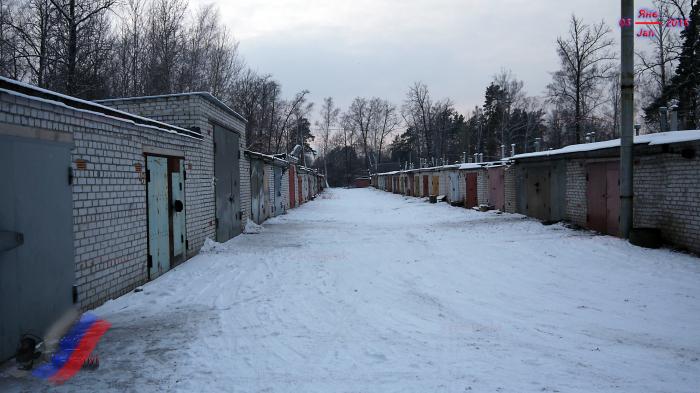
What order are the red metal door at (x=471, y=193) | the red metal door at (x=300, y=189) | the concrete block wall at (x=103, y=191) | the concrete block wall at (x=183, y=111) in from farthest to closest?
the red metal door at (x=300, y=189), the red metal door at (x=471, y=193), the concrete block wall at (x=183, y=111), the concrete block wall at (x=103, y=191)

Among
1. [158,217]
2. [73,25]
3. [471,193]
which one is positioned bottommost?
[158,217]

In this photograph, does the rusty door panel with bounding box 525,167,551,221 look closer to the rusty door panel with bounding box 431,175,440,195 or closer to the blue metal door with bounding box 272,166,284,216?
the blue metal door with bounding box 272,166,284,216

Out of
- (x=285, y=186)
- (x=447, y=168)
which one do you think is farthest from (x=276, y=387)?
(x=447, y=168)

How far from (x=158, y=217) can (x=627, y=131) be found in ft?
34.3

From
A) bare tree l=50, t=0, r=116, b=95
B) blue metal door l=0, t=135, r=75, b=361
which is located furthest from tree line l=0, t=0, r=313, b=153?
blue metal door l=0, t=135, r=75, b=361

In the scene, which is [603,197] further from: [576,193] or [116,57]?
[116,57]

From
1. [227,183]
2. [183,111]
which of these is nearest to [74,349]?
[183,111]

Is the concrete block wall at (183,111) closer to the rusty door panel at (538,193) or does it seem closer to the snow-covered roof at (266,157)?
the snow-covered roof at (266,157)

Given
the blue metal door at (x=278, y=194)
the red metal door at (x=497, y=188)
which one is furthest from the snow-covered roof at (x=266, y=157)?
the red metal door at (x=497, y=188)

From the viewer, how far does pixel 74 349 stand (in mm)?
4195

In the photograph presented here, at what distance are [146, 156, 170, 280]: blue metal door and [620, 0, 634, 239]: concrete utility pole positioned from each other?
10124mm

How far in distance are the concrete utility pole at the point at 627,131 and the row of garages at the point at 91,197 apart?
989 centimetres

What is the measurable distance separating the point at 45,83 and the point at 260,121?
26720mm

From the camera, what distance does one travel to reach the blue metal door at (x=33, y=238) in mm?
3855
